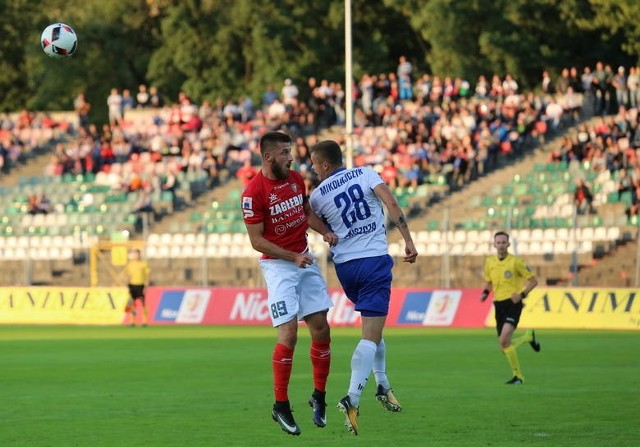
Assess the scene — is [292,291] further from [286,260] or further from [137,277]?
[137,277]

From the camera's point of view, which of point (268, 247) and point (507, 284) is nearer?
point (268, 247)

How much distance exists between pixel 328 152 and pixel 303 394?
17.1ft

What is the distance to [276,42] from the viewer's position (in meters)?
62.2

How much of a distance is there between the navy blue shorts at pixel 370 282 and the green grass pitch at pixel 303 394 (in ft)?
3.87

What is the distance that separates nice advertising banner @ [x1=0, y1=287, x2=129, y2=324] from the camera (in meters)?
39.8

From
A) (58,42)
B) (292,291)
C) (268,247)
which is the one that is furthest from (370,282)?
(58,42)

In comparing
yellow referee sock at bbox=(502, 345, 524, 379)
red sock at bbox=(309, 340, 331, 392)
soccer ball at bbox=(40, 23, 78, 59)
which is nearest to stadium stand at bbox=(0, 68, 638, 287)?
yellow referee sock at bbox=(502, 345, 524, 379)

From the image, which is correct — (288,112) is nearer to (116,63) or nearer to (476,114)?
(476,114)

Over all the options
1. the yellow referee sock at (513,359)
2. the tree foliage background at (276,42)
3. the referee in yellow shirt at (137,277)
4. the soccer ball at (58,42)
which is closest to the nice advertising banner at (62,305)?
the referee in yellow shirt at (137,277)

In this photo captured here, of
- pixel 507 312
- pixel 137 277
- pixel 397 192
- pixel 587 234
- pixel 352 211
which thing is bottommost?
pixel 137 277

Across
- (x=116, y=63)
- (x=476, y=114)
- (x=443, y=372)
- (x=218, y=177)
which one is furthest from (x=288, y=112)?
(x=443, y=372)

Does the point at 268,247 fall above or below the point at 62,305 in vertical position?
above

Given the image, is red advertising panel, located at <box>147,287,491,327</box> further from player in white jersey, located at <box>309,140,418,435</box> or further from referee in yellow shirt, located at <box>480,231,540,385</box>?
player in white jersey, located at <box>309,140,418,435</box>

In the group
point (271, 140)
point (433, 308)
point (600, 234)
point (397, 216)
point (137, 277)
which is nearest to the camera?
point (271, 140)
